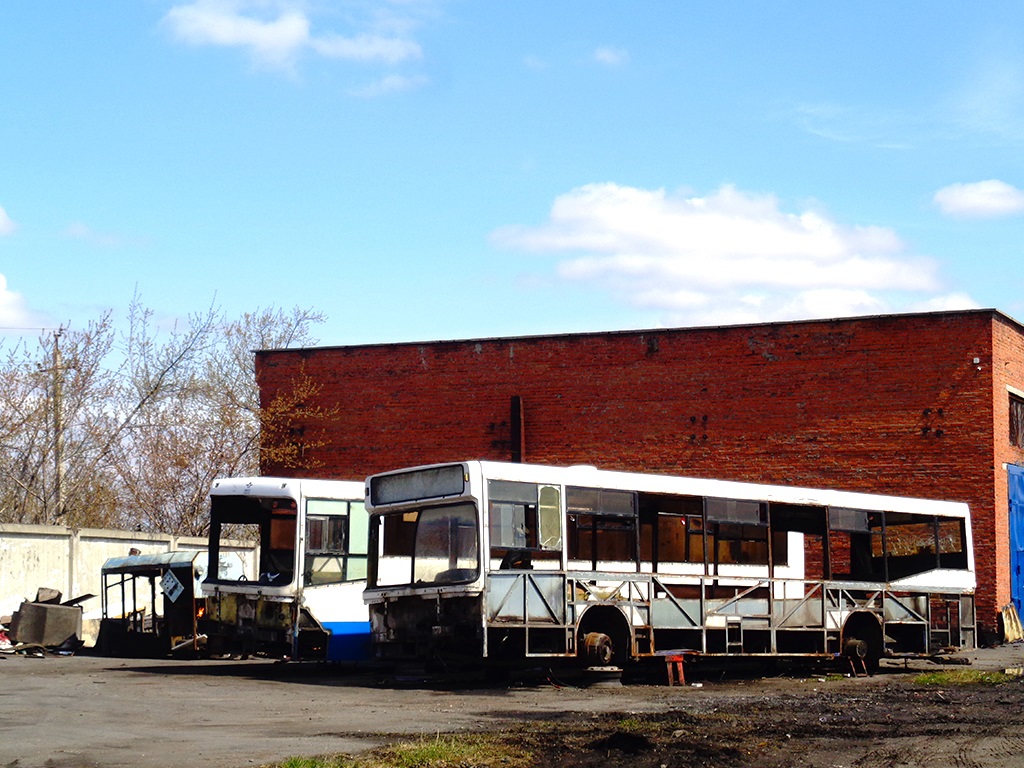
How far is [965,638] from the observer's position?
71.2ft

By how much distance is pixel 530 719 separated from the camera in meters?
12.0

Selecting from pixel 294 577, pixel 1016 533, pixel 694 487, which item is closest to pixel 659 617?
pixel 694 487

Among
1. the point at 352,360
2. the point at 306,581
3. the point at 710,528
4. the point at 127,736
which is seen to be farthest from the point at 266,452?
the point at 127,736

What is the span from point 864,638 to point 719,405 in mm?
11325

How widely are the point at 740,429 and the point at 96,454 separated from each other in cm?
1882

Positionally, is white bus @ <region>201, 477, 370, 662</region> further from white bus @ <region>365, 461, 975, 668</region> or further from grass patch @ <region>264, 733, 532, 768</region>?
→ grass patch @ <region>264, 733, 532, 768</region>

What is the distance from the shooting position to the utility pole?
34.1 m

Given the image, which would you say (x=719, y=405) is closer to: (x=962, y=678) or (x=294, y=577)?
(x=962, y=678)

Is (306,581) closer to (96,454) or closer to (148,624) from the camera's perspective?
(148,624)

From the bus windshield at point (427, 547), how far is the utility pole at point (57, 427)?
1958 cm

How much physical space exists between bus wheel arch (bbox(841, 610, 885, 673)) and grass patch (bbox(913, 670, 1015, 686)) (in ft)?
3.25

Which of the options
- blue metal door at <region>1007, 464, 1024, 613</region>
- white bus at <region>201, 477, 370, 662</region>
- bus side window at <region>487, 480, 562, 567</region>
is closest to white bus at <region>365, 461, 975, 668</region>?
bus side window at <region>487, 480, 562, 567</region>

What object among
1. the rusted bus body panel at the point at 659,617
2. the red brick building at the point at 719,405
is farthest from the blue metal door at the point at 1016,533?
the rusted bus body panel at the point at 659,617

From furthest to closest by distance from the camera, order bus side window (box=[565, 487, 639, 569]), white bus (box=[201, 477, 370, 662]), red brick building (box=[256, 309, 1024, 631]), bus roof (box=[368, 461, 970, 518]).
A: red brick building (box=[256, 309, 1024, 631]), white bus (box=[201, 477, 370, 662]), bus side window (box=[565, 487, 639, 569]), bus roof (box=[368, 461, 970, 518])
